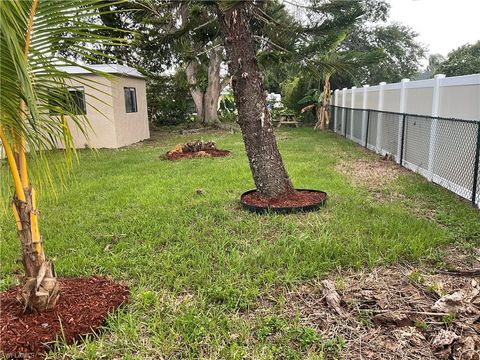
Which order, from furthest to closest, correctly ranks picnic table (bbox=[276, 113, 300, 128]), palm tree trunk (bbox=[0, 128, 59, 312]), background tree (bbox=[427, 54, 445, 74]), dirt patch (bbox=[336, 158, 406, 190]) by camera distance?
background tree (bbox=[427, 54, 445, 74]) < picnic table (bbox=[276, 113, 300, 128]) < dirt patch (bbox=[336, 158, 406, 190]) < palm tree trunk (bbox=[0, 128, 59, 312])

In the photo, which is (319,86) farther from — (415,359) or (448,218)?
(415,359)

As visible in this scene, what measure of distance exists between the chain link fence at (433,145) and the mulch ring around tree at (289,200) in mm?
1903

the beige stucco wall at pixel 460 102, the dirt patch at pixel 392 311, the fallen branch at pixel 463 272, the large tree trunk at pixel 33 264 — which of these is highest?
the beige stucco wall at pixel 460 102

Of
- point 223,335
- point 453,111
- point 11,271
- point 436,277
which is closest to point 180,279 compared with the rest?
point 223,335

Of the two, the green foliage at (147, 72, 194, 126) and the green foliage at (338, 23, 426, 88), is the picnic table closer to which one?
the green foliage at (147, 72, 194, 126)

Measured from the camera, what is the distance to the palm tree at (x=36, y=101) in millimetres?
1887

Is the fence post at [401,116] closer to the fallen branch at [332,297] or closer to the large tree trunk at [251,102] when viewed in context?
the large tree trunk at [251,102]

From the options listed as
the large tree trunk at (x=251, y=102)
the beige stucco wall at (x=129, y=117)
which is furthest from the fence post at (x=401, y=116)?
the beige stucco wall at (x=129, y=117)

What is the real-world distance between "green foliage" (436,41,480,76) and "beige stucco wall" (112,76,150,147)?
1761 centimetres

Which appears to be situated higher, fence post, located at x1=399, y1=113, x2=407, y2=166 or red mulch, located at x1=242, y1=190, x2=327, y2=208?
fence post, located at x1=399, y1=113, x2=407, y2=166

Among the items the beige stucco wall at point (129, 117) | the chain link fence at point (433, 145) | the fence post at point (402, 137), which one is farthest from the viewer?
the beige stucco wall at point (129, 117)

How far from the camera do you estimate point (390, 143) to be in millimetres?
8797

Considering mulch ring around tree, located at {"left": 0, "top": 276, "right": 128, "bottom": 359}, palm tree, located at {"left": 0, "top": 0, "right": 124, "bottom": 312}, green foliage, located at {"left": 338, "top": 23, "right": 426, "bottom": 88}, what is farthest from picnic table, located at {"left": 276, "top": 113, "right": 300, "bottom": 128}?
palm tree, located at {"left": 0, "top": 0, "right": 124, "bottom": 312}

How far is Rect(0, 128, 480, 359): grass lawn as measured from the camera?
235 cm
